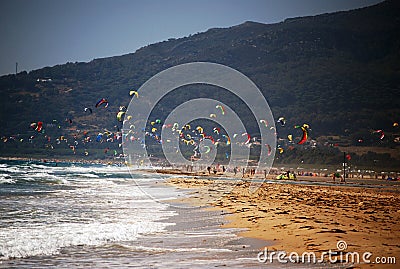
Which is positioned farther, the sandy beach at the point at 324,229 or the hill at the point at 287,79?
the hill at the point at 287,79

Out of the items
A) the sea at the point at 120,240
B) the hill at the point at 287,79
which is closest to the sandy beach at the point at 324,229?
the sea at the point at 120,240

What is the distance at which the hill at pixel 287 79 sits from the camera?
348 feet

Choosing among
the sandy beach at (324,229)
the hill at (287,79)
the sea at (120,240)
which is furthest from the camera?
the hill at (287,79)

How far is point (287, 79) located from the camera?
13712 centimetres

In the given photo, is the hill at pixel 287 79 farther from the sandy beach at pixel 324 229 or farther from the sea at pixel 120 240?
the sea at pixel 120 240

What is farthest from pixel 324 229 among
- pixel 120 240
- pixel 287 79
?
pixel 287 79

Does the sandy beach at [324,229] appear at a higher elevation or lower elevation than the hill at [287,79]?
lower

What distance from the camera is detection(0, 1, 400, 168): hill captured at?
106188mm

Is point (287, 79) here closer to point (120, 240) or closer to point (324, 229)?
point (324, 229)

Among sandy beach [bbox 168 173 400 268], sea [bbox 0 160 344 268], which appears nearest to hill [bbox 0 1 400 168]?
sandy beach [bbox 168 173 400 268]

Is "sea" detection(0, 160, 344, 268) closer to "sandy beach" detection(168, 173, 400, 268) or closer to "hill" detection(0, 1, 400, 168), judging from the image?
"sandy beach" detection(168, 173, 400, 268)

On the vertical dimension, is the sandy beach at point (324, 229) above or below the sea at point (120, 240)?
above

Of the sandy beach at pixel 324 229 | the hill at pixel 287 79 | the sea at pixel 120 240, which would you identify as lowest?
the sea at pixel 120 240

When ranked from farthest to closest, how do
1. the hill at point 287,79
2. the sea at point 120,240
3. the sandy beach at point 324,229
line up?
the hill at point 287,79 < the sea at point 120,240 < the sandy beach at point 324,229
